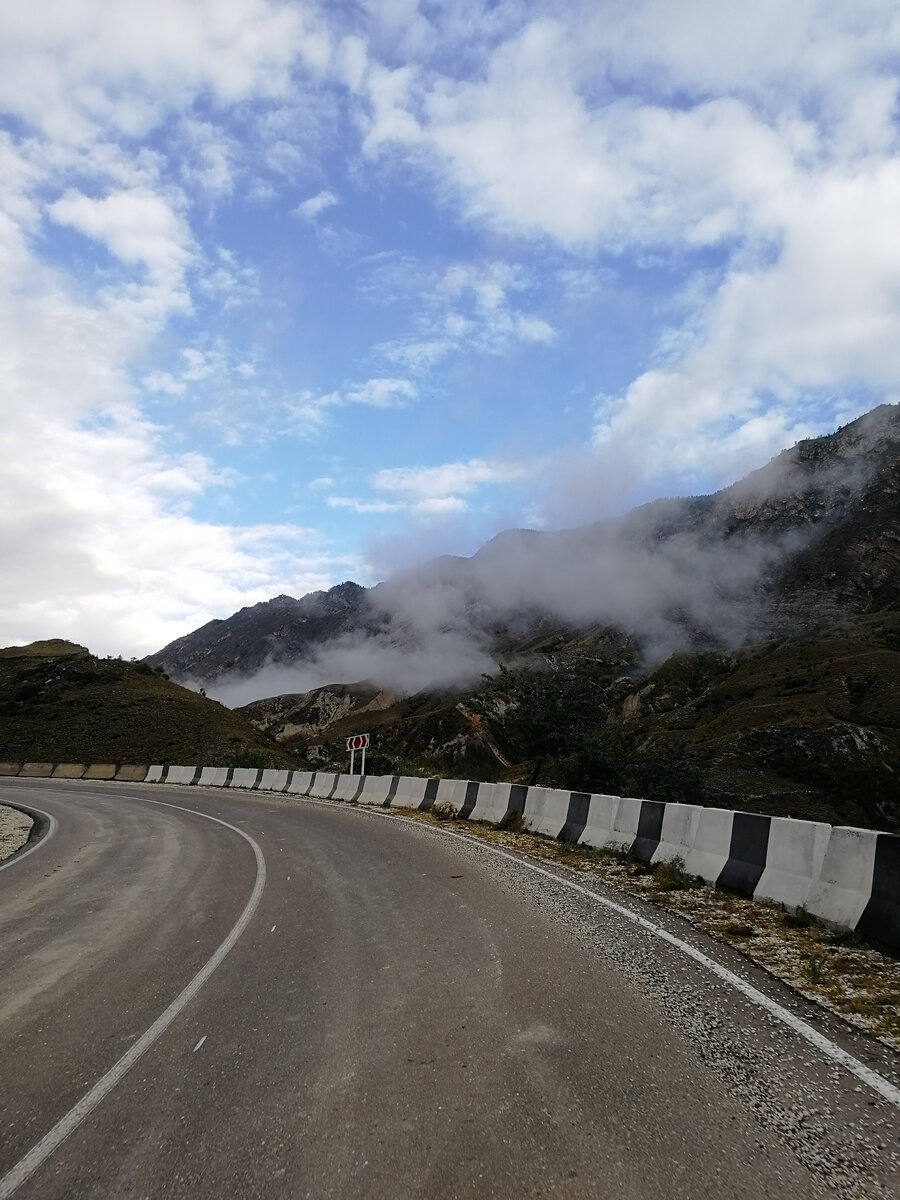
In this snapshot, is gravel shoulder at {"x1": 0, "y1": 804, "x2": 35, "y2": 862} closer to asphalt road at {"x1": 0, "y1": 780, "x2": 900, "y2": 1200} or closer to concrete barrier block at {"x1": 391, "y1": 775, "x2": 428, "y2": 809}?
asphalt road at {"x1": 0, "y1": 780, "x2": 900, "y2": 1200}

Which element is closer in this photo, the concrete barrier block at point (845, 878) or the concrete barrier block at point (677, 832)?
the concrete barrier block at point (845, 878)

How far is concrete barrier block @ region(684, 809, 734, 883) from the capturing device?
9547mm

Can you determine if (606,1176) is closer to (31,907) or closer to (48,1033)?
(48,1033)

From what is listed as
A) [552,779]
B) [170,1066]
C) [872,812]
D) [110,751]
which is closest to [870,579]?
[872,812]

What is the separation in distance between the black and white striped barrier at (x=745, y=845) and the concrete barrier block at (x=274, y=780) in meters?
15.6

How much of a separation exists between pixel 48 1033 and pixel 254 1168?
2542 millimetres

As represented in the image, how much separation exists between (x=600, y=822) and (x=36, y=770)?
43.0m

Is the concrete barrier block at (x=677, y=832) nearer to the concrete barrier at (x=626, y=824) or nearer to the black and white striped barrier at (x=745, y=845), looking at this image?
the black and white striped barrier at (x=745, y=845)

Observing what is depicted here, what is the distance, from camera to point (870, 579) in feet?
547

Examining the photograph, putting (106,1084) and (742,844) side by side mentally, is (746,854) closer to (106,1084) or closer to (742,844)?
(742,844)

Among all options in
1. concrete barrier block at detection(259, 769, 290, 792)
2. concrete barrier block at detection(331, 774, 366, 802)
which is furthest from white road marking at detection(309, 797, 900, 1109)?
concrete barrier block at detection(259, 769, 290, 792)

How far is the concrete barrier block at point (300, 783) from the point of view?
30.1 meters

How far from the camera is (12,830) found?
18.0 metres

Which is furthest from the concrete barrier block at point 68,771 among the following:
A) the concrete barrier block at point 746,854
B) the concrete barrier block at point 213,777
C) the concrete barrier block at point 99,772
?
the concrete barrier block at point 746,854
